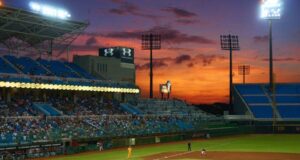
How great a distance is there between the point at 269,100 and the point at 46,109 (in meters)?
55.1

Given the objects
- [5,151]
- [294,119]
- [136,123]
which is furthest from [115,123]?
[294,119]

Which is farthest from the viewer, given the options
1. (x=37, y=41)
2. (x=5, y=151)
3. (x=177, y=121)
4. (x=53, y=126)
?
(x=177, y=121)

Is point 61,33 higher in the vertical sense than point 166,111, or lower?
higher

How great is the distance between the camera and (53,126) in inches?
2242

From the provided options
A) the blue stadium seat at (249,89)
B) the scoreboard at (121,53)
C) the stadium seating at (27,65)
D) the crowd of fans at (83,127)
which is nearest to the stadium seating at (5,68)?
the stadium seating at (27,65)

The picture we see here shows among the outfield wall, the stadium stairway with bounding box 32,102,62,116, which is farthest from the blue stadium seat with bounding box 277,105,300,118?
the stadium stairway with bounding box 32,102,62,116

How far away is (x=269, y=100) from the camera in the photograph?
100 m

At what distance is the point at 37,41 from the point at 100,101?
47.4 ft

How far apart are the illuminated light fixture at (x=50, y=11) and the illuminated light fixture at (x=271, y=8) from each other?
85.0 feet

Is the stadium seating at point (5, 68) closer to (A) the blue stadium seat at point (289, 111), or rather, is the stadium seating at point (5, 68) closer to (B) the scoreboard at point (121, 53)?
(B) the scoreboard at point (121, 53)

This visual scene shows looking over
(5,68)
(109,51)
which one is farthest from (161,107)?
(5,68)

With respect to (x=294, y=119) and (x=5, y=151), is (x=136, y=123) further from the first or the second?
(x=294, y=119)

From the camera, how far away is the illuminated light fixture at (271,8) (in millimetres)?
51056

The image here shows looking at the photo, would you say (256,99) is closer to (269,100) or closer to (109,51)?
(269,100)
